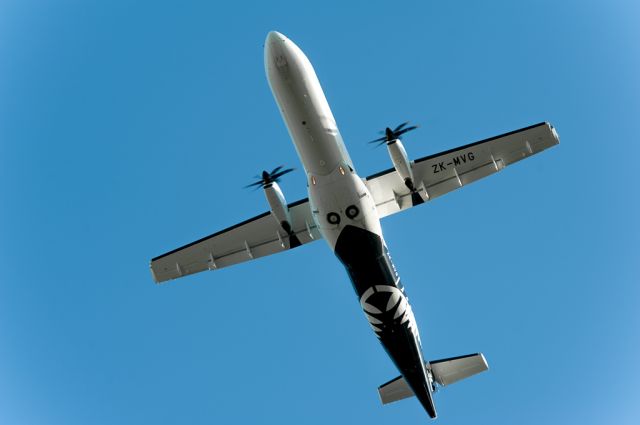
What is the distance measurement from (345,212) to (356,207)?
40 centimetres

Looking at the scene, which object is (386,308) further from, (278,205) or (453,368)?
(278,205)

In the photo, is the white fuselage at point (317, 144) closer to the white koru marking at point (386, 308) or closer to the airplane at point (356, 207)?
the airplane at point (356, 207)

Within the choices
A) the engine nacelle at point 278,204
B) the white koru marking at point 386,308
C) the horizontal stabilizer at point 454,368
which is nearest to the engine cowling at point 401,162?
the white koru marking at point 386,308

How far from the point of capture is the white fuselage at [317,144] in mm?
21500

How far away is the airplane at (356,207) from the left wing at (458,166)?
35 millimetres

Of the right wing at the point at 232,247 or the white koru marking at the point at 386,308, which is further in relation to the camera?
the right wing at the point at 232,247

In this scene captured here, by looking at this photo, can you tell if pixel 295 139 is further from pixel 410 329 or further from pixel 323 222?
pixel 410 329

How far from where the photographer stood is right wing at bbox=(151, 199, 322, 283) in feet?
84.8

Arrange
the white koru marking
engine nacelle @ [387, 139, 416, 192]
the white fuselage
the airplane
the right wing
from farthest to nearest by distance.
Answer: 1. the right wing
2. the white koru marking
3. engine nacelle @ [387, 139, 416, 192]
4. the airplane
5. the white fuselage

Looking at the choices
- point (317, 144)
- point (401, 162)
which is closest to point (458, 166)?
point (401, 162)

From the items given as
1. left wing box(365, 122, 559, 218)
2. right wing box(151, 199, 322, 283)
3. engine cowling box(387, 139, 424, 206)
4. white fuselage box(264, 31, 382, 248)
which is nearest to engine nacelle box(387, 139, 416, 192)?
engine cowling box(387, 139, 424, 206)

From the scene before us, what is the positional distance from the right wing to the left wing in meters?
2.95

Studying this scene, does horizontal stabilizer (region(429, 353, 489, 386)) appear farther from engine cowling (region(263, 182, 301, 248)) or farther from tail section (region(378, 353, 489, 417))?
engine cowling (region(263, 182, 301, 248))

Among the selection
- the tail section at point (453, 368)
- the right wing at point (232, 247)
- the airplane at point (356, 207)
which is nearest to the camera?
the airplane at point (356, 207)
